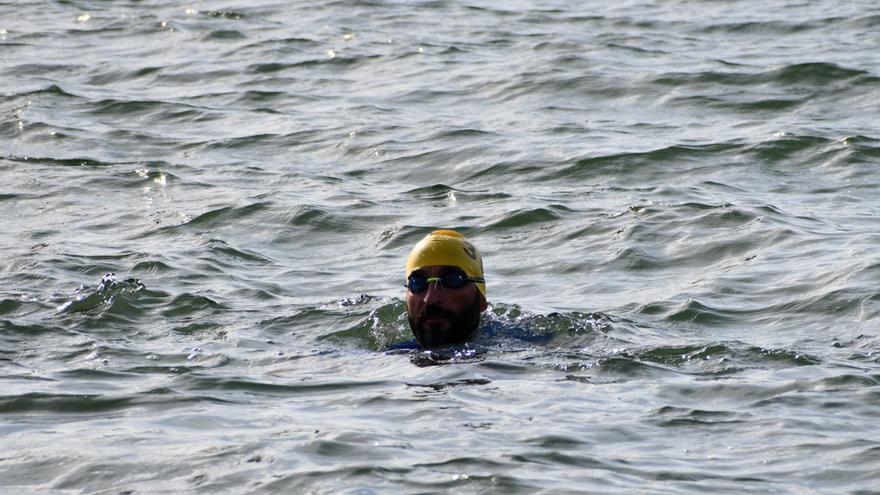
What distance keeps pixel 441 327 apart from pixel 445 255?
1.76 feet

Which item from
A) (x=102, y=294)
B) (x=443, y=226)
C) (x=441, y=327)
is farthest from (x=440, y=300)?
Result: (x=443, y=226)

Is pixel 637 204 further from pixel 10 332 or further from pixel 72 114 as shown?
pixel 72 114

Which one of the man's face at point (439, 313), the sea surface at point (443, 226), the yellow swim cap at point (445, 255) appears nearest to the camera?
the sea surface at point (443, 226)

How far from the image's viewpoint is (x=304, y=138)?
16828 millimetres

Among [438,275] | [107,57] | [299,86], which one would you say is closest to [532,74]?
[299,86]

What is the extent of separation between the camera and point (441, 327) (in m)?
9.95

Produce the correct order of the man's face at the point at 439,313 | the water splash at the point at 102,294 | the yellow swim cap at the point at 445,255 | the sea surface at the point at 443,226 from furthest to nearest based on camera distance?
the water splash at the point at 102,294 < the yellow swim cap at the point at 445,255 < the man's face at the point at 439,313 < the sea surface at the point at 443,226

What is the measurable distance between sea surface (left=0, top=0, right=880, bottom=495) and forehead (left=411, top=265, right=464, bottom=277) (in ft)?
1.59

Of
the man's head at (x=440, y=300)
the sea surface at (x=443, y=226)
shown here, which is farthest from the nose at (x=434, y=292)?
the sea surface at (x=443, y=226)

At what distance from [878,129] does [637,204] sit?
3449mm

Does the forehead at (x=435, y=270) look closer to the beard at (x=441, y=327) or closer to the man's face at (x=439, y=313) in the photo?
the man's face at (x=439, y=313)

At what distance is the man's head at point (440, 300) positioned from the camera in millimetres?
9961

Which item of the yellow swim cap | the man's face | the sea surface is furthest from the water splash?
the man's face

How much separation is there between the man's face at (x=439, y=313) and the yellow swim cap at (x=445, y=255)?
0.13 m
